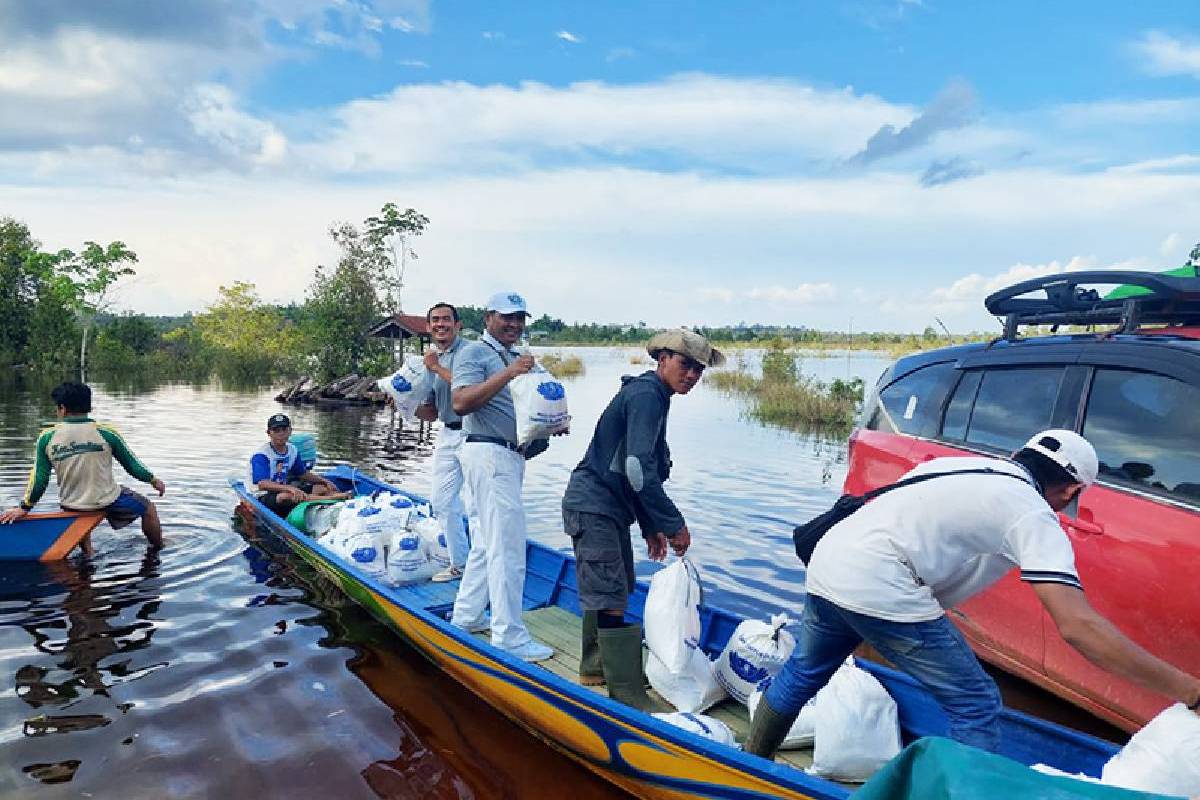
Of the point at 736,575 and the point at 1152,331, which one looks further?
the point at 736,575

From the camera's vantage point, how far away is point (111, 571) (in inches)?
283

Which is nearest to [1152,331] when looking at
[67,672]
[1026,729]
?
[1026,729]

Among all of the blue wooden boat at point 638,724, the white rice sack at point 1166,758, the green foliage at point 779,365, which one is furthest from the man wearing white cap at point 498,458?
the green foliage at point 779,365

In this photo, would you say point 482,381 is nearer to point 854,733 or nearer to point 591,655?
point 591,655

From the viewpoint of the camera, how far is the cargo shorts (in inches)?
168

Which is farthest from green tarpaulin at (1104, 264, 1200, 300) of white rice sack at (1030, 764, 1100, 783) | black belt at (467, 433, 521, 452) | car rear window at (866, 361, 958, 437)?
black belt at (467, 433, 521, 452)

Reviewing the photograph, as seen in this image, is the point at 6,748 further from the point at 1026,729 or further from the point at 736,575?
the point at 736,575

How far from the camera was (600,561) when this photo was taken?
4.28 m

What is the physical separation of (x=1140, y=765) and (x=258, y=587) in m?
6.66

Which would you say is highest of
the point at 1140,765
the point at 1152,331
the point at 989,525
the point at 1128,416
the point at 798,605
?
the point at 1152,331

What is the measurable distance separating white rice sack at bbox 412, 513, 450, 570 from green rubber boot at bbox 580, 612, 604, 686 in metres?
2.27

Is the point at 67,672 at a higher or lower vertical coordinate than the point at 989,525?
lower

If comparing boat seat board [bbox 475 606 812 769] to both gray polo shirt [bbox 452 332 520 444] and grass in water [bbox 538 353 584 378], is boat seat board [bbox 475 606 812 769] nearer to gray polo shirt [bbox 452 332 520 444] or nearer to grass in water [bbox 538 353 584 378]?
gray polo shirt [bbox 452 332 520 444]

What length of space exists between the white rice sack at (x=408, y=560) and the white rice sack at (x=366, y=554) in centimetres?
8
